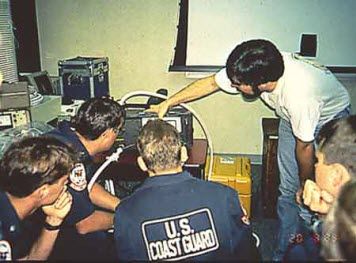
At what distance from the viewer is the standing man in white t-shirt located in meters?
2.06

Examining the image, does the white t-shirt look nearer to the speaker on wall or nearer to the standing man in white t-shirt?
the standing man in white t-shirt

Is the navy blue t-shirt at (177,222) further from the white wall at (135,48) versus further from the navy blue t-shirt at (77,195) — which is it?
the white wall at (135,48)

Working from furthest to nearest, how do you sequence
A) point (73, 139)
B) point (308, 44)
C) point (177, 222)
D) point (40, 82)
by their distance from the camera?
point (308, 44) < point (40, 82) < point (73, 139) < point (177, 222)

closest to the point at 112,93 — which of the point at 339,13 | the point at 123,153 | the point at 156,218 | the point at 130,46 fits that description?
the point at 130,46

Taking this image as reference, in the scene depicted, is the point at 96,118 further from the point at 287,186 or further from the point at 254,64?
the point at 287,186

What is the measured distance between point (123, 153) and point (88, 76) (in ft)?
2.86

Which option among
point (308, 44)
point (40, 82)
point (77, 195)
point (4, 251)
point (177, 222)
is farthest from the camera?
point (308, 44)

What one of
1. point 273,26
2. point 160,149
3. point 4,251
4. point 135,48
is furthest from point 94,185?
point 273,26

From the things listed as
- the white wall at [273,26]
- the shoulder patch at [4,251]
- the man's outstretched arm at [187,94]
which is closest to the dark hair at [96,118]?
the man's outstretched arm at [187,94]

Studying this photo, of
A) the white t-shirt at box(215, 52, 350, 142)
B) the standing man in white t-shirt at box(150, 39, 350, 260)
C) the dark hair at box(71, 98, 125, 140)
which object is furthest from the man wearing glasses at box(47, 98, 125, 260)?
the white t-shirt at box(215, 52, 350, 142)

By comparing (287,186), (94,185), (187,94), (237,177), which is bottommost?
(237,177)

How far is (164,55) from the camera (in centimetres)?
394

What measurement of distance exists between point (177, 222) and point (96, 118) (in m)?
0.82

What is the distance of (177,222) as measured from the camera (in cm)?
136
